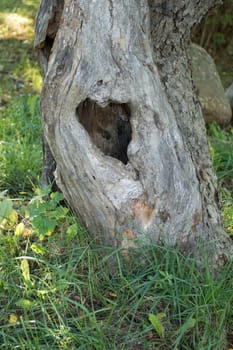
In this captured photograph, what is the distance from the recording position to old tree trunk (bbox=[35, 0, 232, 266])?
2771 mm

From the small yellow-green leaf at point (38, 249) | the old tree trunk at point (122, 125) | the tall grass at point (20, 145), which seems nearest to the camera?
the old tree trunk at point (122, 125)

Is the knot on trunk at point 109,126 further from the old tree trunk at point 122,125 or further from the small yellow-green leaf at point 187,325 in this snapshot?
the small yellow-green leaf at point 187,325

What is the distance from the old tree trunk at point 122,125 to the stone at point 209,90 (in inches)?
109

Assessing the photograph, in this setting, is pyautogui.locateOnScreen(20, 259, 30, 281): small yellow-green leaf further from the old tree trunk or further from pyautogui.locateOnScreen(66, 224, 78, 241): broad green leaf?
the old tree trunk

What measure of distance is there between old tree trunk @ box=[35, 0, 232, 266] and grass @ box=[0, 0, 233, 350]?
132 mm

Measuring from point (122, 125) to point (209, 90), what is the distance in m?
3.21

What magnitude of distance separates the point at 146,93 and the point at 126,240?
2.36 feet

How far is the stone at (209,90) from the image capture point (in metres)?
5.87

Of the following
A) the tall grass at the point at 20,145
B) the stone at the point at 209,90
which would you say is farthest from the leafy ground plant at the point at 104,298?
the stone at the point at 209,90

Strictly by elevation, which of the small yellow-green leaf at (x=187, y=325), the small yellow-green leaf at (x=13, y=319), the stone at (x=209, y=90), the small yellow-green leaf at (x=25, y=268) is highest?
the stone at (x=209, y=90)

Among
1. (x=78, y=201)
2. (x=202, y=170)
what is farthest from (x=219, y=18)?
(x=78, y=201)

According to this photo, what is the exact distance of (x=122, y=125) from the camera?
3027 mm

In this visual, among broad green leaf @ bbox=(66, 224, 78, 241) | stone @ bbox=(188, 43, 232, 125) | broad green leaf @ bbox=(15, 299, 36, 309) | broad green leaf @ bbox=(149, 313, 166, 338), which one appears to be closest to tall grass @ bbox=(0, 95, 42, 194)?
broad green leaf @ bbox=(66, 224, 78, 241)

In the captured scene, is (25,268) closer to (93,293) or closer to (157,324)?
(93,293)
